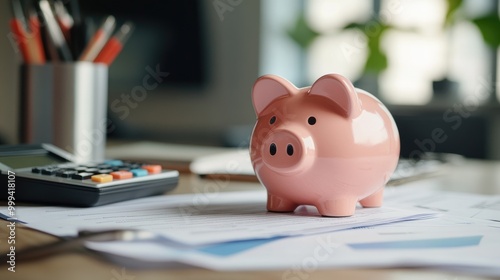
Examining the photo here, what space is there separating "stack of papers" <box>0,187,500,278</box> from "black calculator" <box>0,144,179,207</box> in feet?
0.05

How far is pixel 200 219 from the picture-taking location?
1.70ft

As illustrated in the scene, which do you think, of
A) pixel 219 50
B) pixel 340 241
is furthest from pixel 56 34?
pixel 219 50

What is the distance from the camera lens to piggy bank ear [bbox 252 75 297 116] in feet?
1.89

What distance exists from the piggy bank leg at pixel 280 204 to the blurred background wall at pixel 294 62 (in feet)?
1.63

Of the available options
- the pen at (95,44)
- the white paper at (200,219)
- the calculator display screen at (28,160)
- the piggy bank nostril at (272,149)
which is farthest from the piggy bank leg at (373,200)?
the pen at (95,44)

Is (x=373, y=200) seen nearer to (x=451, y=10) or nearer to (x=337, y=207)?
(x=337, y=207)

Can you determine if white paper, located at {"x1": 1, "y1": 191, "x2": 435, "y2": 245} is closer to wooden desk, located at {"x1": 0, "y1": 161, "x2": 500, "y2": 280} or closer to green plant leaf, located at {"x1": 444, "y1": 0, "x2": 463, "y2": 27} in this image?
wooden desk, located at {"x1": 0, "y1": 161, "x2": 500, "y2": 280}

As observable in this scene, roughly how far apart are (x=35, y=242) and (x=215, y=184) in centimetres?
39

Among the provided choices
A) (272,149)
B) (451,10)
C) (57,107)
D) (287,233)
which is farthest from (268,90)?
(451,10)

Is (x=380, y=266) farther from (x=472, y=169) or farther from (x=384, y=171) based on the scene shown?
(x=472, y=169)

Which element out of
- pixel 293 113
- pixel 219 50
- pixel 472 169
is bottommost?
pixel 472 169

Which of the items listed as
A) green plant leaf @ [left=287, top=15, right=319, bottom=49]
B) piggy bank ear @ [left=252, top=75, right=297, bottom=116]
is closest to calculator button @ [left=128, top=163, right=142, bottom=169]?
piggy bank ear @ [left=252, top=75, right=297, bottom=116]

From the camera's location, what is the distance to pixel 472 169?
1.10 metres

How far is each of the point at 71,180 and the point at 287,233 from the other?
0.24 m
